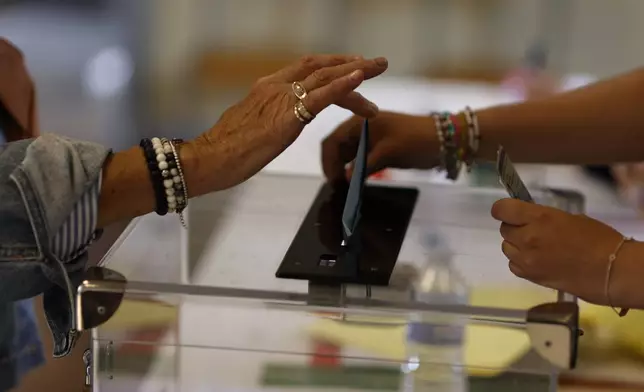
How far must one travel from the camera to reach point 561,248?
0.76 meters

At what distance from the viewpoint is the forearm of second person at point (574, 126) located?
113 centimetres

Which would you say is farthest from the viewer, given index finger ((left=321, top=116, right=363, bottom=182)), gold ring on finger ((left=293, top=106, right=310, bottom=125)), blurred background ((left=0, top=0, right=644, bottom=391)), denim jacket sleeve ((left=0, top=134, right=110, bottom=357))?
blurred background ((left=0, top=0, right=644, bottom=391))

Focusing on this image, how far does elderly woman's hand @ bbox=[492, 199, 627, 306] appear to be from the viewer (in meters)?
0.75

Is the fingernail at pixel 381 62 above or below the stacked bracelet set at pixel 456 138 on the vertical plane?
above

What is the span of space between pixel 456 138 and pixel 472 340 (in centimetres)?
42

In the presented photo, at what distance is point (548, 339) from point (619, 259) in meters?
0.11

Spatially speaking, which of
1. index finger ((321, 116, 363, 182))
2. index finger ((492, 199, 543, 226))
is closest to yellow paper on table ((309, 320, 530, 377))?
index finger ((492, 199, 543, 226))

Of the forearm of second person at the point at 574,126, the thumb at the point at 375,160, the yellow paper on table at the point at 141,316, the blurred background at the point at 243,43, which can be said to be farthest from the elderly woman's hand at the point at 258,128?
the blurred background at the point at 243,43

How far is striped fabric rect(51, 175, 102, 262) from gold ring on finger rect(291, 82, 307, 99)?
0.67 ft

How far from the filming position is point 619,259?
75 centimetres

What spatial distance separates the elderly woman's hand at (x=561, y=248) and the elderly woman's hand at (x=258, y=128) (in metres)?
0.21

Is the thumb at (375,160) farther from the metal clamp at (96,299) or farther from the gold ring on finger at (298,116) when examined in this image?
the metal clamp at (96,299)

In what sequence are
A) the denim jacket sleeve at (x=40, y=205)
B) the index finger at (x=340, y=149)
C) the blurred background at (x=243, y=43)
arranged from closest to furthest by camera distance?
the denim jacket sleeve at (x=40, y=205) → the index finger at (x=340, y=149) → the blurred background at (x=243, y=43)

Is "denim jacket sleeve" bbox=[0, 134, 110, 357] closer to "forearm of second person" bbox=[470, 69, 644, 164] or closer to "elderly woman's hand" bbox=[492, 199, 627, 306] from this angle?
"elderly woman's hand" bbox=[492, 199, 627, 306]
